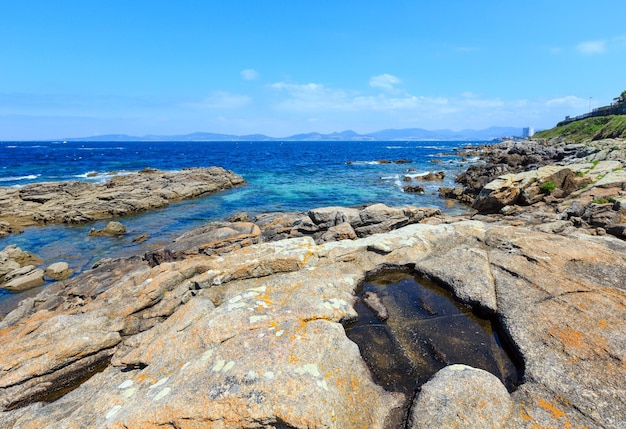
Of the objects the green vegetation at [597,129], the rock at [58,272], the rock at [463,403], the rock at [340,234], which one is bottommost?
the rock at [58,272]

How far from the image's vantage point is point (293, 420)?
523 cm

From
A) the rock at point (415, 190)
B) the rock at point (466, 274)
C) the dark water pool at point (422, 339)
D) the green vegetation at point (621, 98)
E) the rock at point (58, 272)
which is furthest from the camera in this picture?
the green vegetation at point (621, 98)

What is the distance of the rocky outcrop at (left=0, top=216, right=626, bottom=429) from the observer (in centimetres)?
550

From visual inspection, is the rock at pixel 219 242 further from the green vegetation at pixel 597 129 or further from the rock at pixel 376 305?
the green vegetation at pixel 597 129

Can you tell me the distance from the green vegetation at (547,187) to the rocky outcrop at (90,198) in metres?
44.3

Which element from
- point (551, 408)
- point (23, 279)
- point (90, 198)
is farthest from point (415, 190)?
point (90, 198)

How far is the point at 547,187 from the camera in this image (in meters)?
28.0

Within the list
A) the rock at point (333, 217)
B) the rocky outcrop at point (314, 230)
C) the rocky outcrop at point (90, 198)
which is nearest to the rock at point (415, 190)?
the rocky outcrop at point (314, 230)

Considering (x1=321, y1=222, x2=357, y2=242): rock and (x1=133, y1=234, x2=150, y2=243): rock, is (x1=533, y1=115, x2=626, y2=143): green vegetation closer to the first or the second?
(x1=321, y1=222, x2=357, y2=242): rock

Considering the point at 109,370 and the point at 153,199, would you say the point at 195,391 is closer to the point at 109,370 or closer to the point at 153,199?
the point at 109,370

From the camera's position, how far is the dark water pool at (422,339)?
22.7 feet

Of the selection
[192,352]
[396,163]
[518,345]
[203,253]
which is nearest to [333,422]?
[192,352]

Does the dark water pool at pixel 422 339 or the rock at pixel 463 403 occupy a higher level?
the rock at pixel 463 403

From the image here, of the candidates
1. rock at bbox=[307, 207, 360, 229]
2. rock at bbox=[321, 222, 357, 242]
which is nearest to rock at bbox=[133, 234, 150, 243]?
rock at bbox=[307, 207, 360, 229]
